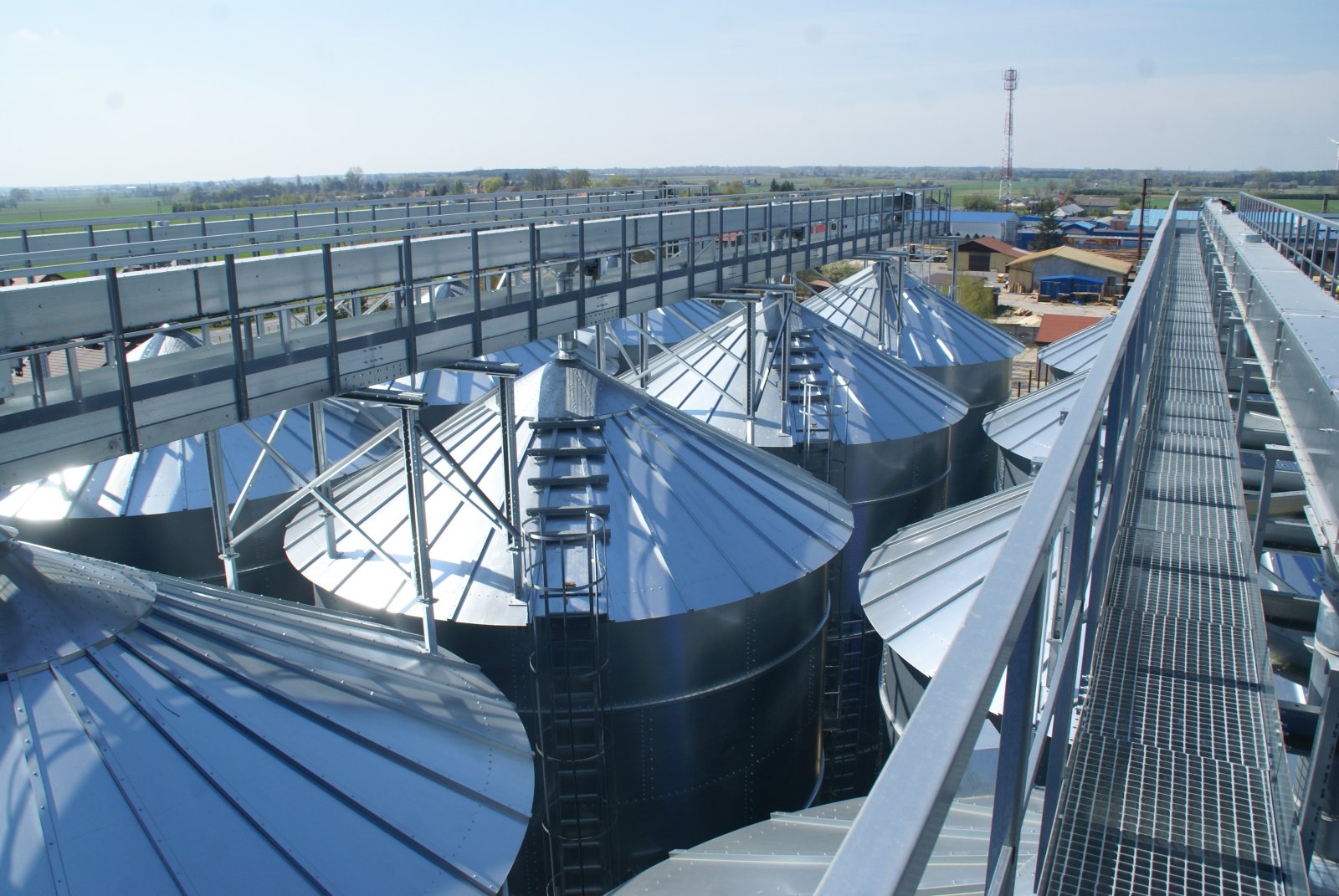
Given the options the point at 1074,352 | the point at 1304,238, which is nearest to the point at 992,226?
the point at 1074,352

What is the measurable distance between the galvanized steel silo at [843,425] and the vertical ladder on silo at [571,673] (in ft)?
15.5

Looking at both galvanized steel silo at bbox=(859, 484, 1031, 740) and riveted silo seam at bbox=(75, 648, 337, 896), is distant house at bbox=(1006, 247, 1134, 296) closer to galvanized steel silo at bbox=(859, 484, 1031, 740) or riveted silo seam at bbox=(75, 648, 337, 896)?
galvanized steel silo at bbox=(859, 484, 1031, 740)

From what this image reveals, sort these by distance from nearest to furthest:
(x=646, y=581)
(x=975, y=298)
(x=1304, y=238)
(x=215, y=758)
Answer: (x=215, y=758) → (x=646, y=581) → (x=1304, y=238) → (x=975, y=298)

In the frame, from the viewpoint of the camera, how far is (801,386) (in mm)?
16000

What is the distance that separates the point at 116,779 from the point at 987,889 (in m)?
5.65

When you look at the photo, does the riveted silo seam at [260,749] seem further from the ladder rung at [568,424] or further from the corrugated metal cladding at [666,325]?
the corrugated metal cladding at [666,325]

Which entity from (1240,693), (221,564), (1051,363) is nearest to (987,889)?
(1240,693)

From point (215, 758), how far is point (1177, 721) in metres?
5.63

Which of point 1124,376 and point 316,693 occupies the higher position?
point 1124,376

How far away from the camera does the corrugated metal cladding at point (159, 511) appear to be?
12609mm

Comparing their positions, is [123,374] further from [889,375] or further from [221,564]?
[889,375]

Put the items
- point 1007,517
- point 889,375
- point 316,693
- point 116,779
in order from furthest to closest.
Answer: point 889,375
point 1007,517
point 316,693
point 116,779

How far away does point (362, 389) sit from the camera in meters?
9.42

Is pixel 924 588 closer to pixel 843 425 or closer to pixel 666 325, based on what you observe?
pixel 843 425
